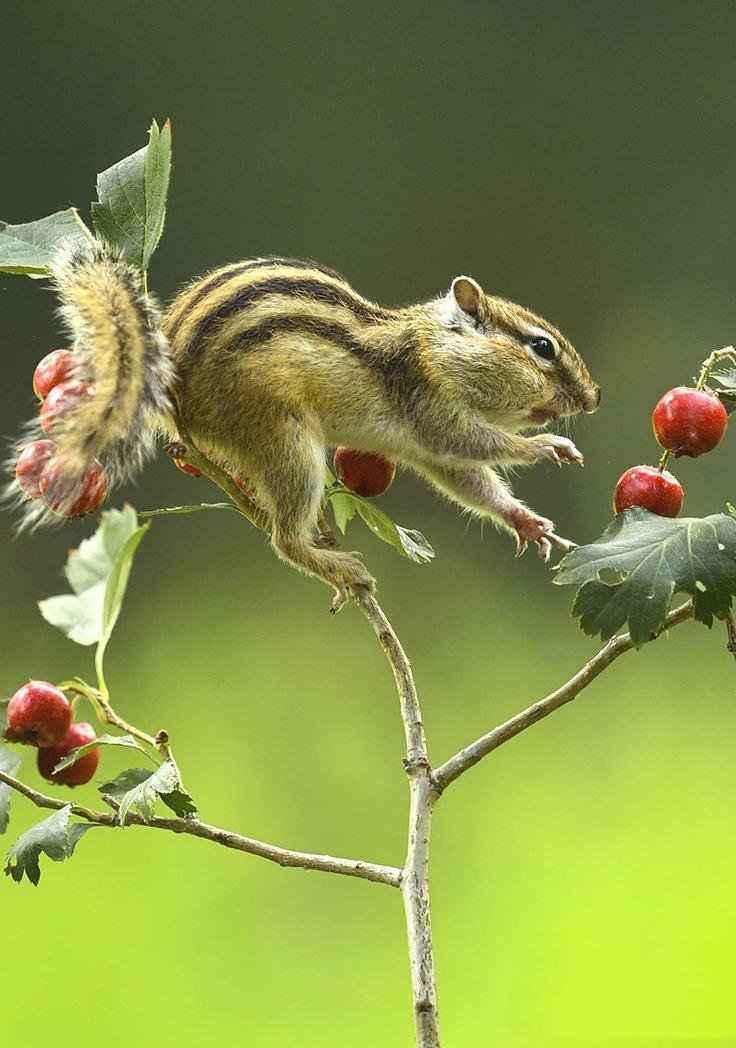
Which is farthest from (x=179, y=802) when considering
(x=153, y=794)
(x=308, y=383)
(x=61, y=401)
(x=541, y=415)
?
(x=541, y=415)

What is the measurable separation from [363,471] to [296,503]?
0.23 ft

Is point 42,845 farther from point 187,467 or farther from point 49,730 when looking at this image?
point 187,467

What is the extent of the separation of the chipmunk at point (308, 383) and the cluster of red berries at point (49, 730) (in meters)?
0.16

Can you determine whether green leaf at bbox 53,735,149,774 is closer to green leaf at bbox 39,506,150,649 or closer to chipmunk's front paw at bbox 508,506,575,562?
green leaf at bbox 39,506,150,649

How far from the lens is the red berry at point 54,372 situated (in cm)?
81

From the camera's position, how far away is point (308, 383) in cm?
98

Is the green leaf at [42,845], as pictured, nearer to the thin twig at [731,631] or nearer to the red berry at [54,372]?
the red berry at [54,372]

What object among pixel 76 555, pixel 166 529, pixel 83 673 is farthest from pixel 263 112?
pixel 76 555

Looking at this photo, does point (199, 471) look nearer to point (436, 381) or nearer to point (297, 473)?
point (297, 473)

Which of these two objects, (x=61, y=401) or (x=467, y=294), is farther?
(x=467, y=294)

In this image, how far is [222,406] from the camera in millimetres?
927

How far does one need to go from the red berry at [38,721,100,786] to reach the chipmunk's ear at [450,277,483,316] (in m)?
0.47

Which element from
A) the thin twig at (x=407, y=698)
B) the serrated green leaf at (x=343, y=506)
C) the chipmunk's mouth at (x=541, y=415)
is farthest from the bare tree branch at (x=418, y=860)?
the chipmunk's mouth at (x=541, y=415)

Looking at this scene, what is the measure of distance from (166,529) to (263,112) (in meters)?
0.92
